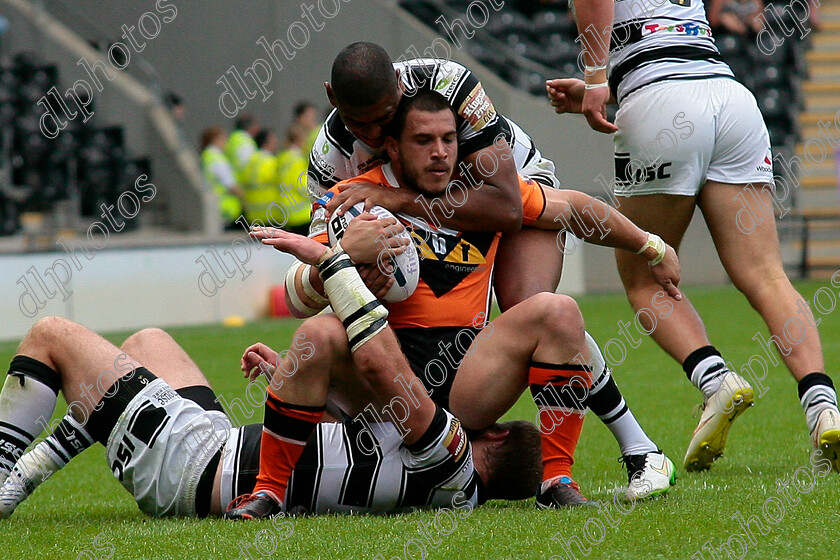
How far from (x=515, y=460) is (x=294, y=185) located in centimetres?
925

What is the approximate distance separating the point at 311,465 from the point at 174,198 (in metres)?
11.4

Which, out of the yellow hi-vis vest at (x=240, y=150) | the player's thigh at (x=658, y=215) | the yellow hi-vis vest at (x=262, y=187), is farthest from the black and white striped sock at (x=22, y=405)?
the yellow hi-vis vest at (x=240, y=150)

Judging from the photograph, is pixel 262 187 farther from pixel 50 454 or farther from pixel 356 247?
pixel 356 247

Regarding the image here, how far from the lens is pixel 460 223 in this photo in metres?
3.36

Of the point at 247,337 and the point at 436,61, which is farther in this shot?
the point at 247,337

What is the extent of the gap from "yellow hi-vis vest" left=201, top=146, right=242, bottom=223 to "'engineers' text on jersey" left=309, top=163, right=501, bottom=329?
10052 mm

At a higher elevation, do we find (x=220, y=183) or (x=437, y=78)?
(x=437, y=78)

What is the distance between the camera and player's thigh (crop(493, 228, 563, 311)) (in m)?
3.56

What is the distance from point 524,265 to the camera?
11.7 ft

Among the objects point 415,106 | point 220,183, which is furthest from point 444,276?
point 220,183

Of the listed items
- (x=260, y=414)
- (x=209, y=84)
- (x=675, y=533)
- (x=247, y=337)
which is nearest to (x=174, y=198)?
(x=209, y=84)

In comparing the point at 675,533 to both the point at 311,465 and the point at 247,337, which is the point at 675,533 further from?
the point at 247,337

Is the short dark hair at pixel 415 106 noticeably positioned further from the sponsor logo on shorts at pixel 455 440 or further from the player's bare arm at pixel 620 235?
the sponsor logo on shorts at pixel 455 440

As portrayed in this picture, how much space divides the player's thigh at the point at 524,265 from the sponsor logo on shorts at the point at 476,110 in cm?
38
